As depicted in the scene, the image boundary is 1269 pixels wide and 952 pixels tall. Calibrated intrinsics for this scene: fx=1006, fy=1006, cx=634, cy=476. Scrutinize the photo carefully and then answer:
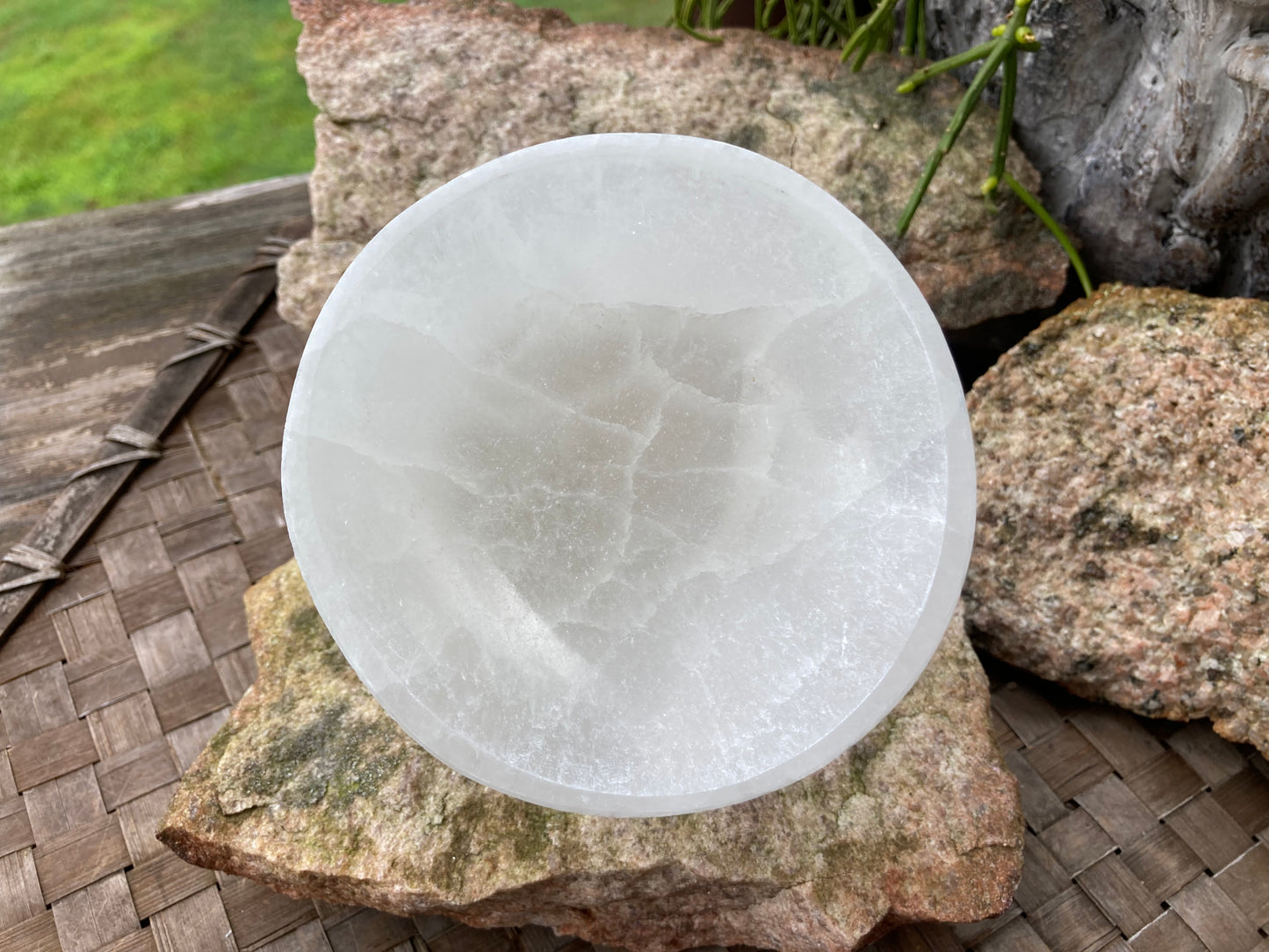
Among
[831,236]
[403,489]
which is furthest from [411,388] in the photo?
[831,236]

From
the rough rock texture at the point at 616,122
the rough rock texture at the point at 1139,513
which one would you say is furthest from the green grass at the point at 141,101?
the rough rock texture at the point at 1139,513

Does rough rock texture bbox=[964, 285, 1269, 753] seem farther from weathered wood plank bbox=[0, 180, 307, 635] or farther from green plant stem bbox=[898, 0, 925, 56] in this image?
weathered wood plank bbox=[0, 180, 307, 635]

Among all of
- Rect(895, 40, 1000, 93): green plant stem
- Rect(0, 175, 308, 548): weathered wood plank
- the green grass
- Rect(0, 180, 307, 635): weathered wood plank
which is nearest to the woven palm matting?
Rect(0, 180, 307, 635): weathered wood plank

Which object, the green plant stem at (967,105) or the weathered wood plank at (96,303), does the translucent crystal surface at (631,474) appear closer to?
the green plant stem at (967,105)

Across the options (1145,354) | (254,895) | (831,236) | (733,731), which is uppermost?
(831,236)

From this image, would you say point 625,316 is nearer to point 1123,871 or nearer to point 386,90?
point 386,90
